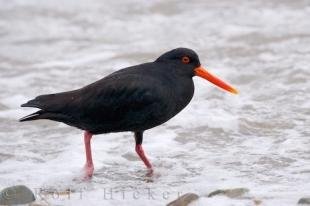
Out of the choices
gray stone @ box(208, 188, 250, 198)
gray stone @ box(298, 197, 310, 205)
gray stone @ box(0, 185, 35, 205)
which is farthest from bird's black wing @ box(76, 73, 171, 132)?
gray stone @ box(298, 197, 310, 205)

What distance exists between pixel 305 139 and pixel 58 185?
2.40 metres

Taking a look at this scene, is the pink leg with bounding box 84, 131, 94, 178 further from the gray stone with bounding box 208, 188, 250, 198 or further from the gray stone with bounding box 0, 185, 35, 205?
the gray stone with bounding box 208, 188, 250, 198

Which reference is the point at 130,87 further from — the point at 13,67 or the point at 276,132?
the point at 13,67

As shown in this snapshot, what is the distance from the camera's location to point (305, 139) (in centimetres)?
689

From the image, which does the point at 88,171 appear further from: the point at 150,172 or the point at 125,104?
the point at 125,104

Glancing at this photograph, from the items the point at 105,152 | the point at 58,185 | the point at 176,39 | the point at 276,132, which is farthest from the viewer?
the point at 176,39

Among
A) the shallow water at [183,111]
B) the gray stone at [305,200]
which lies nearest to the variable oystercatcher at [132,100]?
the shallow water at [183,111]

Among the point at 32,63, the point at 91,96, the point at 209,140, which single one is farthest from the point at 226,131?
the point at 32,63

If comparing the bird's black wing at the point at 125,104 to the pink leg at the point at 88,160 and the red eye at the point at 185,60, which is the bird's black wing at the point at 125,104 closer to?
the pink leg at the point at 88,160

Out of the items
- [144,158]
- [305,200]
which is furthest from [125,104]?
[305,200]

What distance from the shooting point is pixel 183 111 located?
319 inches

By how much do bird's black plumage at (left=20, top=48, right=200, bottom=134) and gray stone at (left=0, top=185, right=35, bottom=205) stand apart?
1.02m

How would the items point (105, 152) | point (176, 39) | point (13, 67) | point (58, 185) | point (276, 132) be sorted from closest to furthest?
1. point (58, 185)
2. point (105, 152)
3. point (276, 132)
4. point (13, 67)
5. point (176, 39)

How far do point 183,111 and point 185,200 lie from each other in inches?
120
